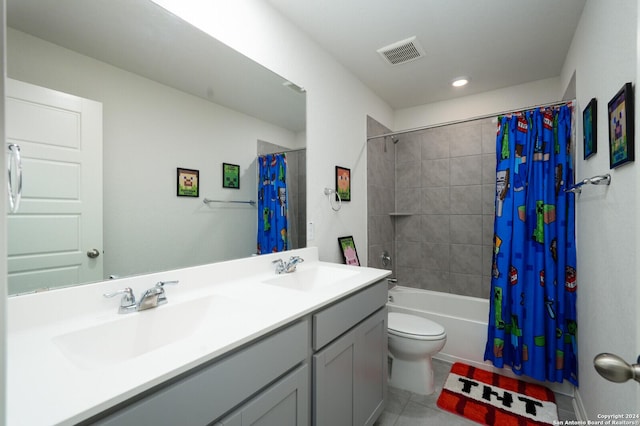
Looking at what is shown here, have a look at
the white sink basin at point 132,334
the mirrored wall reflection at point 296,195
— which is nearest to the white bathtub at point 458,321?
the mirrored wall reflection at point 296,195

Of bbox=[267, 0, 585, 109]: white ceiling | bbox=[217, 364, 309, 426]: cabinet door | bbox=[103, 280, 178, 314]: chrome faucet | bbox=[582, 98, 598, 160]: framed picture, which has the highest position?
bbox=[267, 0, 585, 109]: white ceiling

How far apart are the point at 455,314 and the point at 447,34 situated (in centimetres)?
246

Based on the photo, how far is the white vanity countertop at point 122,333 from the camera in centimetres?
55

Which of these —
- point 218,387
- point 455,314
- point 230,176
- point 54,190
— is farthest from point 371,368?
point 455,314

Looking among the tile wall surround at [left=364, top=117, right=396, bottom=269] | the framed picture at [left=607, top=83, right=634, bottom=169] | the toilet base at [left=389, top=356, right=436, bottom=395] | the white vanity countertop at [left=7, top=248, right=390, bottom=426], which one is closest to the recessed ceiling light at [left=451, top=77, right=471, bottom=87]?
the tile wall surround at [left=364, top=117, right=396, bottom=269]

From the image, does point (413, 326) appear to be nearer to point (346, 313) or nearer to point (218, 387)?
point (346, 313)

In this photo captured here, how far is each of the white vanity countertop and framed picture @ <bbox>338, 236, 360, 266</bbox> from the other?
793 millimetres

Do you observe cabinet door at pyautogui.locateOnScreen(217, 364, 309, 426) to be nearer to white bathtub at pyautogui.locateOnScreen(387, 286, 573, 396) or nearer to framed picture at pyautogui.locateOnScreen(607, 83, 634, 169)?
framed picture at pyautogui.locateOnScreen(607, 83, 634, 169)

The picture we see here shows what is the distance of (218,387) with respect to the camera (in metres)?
0.74

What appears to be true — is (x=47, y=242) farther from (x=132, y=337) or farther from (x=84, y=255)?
(x=132, y=337)

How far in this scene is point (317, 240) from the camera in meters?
2.04

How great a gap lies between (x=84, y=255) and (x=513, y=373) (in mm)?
2696

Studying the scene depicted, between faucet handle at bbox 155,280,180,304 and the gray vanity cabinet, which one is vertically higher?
faucet handle at bbox 155,280,180,304

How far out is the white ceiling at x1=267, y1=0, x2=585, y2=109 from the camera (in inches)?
66.8
